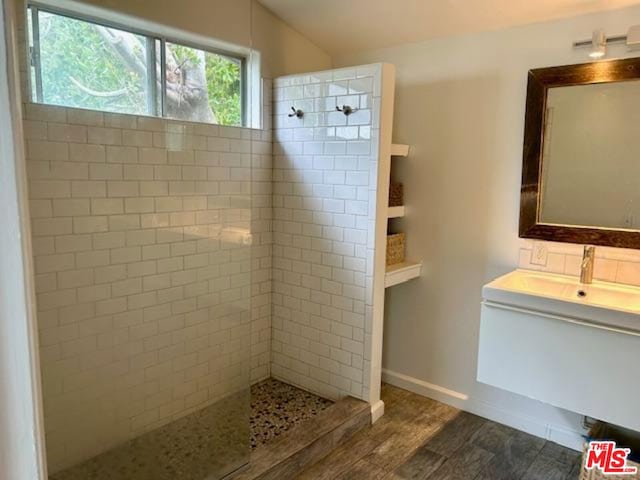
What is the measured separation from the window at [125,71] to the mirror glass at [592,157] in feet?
5.91

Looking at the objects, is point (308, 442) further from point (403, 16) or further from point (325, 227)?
point (403, 16)

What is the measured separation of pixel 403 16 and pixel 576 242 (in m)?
1.56

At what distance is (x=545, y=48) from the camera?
2.41m

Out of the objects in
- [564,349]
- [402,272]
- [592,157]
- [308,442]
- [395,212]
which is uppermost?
[592,157]

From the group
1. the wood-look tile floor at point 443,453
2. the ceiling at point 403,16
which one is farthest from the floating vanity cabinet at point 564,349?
the ceiling at point 403,16

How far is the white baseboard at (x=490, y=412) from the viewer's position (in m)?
2.53

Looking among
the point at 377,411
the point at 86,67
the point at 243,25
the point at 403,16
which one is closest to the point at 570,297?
the point at 377,411

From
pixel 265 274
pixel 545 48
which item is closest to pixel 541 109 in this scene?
pixel 545 48

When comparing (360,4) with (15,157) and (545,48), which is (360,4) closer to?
(545,48)

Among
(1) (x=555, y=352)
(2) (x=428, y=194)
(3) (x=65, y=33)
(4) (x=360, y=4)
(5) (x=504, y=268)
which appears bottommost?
(1) (x=555, y=352)

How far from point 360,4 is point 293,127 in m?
0.80

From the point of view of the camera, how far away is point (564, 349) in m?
2.07

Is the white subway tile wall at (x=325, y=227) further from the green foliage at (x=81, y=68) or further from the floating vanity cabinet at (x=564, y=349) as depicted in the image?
the green foliage at (x=81, y=68)

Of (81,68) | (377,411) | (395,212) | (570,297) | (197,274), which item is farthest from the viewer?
(395,212)
